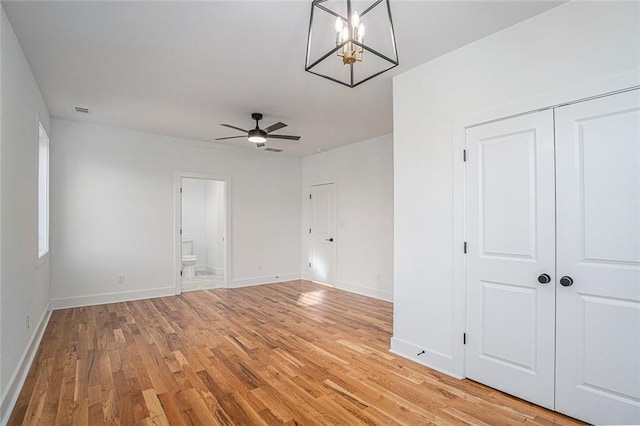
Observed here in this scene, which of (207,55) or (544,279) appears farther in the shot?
(207,55)

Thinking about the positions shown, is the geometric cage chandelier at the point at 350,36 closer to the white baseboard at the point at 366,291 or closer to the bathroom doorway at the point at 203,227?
the white baseboard at the point at 366,291

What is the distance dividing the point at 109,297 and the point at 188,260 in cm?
222

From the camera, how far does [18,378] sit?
2.48m

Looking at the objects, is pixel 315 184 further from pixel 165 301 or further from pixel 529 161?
pixel 529 161

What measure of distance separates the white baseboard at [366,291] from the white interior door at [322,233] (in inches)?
11.9

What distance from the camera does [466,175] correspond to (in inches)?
106

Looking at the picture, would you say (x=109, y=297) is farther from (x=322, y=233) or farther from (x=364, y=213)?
(x=364, y=213)

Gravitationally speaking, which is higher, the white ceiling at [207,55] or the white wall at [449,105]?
the white ceiling at [207,55]

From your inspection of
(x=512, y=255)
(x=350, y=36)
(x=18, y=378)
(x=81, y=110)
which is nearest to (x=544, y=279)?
(x=512, y=255)

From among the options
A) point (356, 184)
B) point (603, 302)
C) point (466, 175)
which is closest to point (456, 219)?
point (466, 175)

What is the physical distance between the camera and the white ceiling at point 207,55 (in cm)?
223

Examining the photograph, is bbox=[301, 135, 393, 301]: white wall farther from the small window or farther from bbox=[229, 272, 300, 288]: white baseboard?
the small window

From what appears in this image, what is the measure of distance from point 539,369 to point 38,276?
493cm

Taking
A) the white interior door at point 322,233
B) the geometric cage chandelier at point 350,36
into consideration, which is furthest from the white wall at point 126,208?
the geometric cage chandelier at point 350,36
